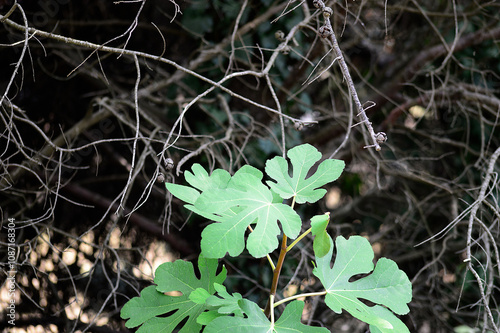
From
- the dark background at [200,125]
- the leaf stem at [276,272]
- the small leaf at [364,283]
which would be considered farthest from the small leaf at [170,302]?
the dark background at [200,125]

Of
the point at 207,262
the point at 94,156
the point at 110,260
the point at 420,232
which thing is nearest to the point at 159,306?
the point at 207,262

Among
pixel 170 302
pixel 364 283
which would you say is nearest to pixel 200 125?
pixel 170 302

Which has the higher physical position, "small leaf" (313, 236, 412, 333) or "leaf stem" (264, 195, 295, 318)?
"leaf stem" (264, 195, 295, 318)

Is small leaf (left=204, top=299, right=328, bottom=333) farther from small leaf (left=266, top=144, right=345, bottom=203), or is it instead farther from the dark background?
the dark background

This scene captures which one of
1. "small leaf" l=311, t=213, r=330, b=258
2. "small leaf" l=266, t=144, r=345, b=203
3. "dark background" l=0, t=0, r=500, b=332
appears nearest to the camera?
"small leaf" l=311, t=213, r=330, b=258

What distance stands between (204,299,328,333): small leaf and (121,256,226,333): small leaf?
0.48 feet

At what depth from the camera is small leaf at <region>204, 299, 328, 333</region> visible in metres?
0.93

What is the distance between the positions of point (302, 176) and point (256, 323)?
0.33 m

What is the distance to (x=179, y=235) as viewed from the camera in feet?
7.76

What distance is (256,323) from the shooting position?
3.15 ft

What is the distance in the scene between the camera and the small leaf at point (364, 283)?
1.02m

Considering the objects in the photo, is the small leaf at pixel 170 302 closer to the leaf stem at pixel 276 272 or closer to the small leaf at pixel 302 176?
the leaf stem at pixel 276 272

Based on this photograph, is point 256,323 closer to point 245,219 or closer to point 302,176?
point 245,219

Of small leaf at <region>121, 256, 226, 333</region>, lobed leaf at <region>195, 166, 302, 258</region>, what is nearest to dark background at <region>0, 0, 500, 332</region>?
small leaf at <region>121, 256, 226, 333</region>
